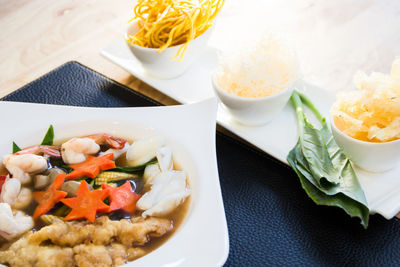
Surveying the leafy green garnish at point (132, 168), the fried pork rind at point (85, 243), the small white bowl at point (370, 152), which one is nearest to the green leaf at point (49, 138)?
the leafy green garnish at point (132, 168)

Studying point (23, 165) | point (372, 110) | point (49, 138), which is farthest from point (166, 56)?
point (372, 110)

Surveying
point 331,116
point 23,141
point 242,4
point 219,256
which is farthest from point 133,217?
point 242,4

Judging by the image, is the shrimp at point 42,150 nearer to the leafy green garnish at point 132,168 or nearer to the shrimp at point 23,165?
the shrimp at point 23,165

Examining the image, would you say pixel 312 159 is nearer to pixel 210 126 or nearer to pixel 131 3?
pixel 210 126

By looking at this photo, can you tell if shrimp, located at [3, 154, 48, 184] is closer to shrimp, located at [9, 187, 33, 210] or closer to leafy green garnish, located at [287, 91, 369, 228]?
shrimp, located at [9, 187, 33, 210]

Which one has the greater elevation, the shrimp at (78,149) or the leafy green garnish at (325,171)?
the shrimp at (78,149)

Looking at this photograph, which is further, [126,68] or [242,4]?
[242,4]
